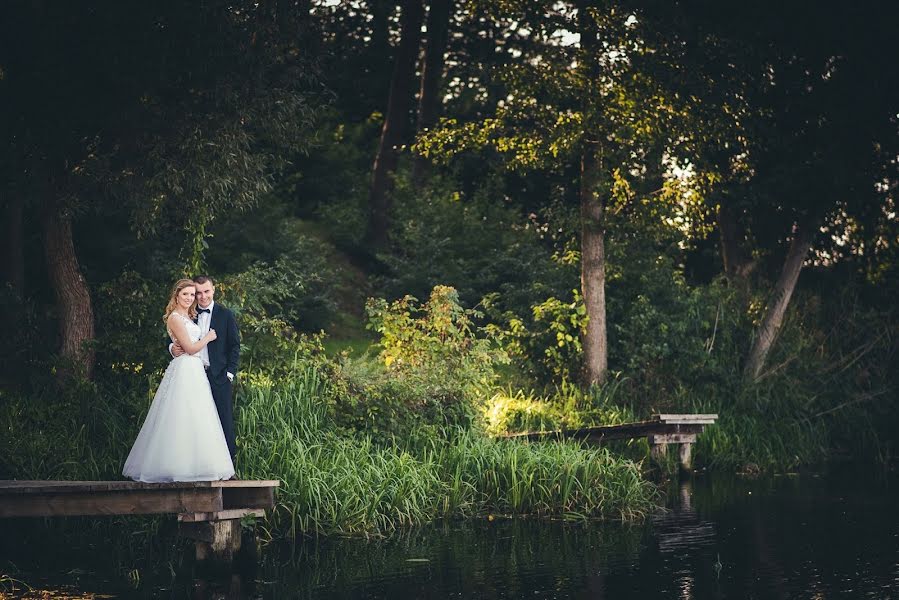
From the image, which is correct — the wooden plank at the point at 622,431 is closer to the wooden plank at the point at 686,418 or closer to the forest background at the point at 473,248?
the wooden plank at the point at 686,418

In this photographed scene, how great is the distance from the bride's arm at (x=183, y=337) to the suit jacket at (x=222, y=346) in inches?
10.5

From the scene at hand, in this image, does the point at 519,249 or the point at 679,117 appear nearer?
the point at 679,117

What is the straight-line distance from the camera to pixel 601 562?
10.6 metres

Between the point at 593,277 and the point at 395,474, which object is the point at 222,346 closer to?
the point at 395,474

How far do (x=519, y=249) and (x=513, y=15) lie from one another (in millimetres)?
7254

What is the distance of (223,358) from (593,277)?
9786 millimetres

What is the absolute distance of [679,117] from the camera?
18266 mm

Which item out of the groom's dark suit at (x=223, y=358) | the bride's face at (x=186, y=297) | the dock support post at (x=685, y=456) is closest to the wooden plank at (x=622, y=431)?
the dock support post at (x=685, y=456)

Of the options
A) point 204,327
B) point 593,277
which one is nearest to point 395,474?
point 204,327

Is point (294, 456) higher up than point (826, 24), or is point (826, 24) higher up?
point (826, 24)

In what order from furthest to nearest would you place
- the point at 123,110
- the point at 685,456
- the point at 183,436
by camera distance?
the point at 685,456, the point at 123,110, the point at 183,436

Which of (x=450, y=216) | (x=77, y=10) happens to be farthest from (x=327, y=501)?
(x=450, y=216)

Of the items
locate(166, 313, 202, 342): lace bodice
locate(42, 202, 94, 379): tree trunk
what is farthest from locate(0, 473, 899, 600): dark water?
locate(42, 202, 94, 379): tree trunk

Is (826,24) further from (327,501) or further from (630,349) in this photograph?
(327,501)
